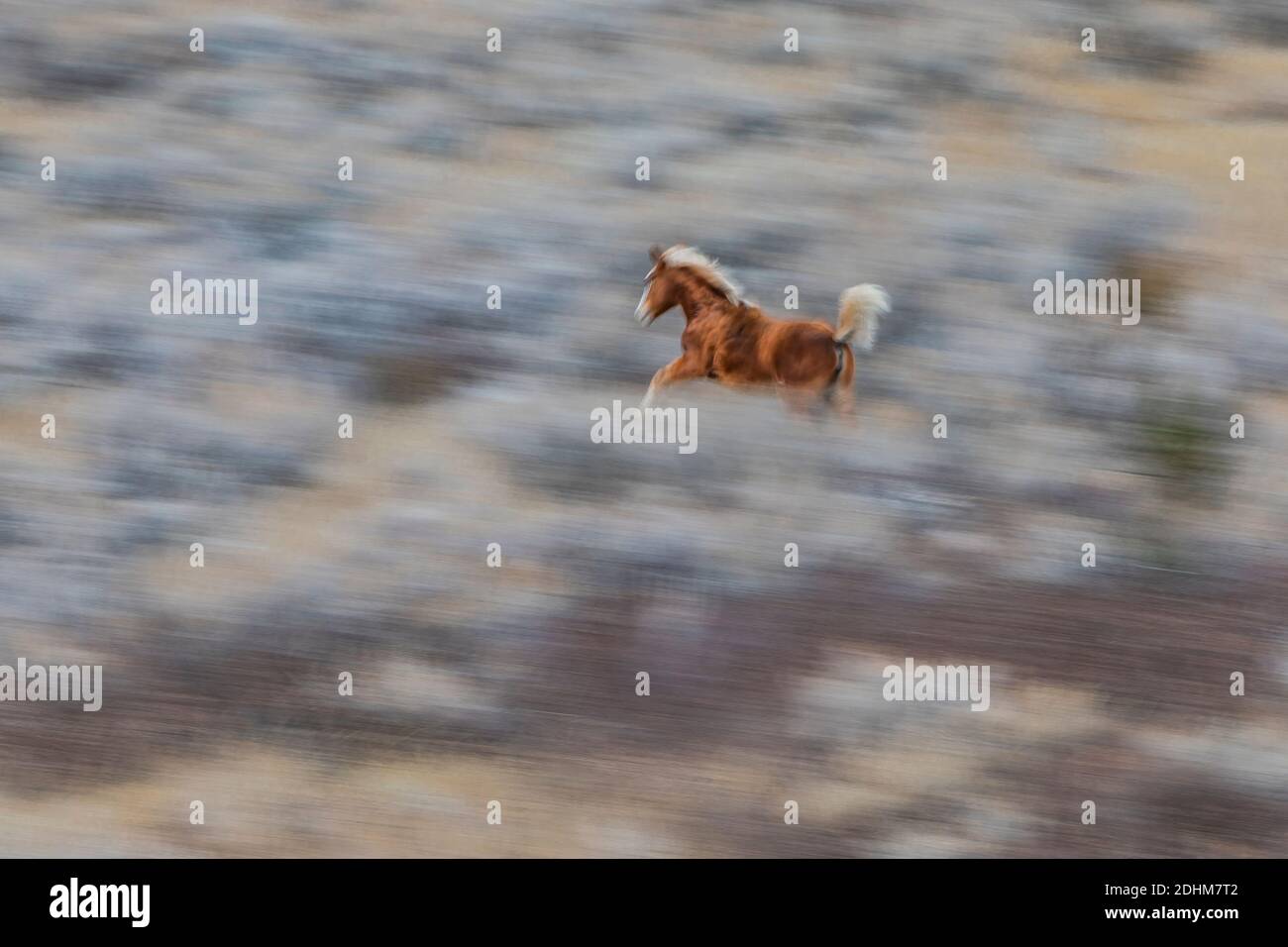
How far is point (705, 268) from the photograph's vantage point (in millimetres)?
5074

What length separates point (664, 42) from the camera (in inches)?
226

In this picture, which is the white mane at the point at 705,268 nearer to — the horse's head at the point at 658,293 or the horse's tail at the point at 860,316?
the horse's head at the point at 658,293

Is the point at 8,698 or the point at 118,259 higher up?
the point at 118,259

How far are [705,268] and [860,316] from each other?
1.94 ft

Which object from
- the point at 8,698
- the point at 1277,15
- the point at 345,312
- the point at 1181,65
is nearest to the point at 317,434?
the point at 345,312

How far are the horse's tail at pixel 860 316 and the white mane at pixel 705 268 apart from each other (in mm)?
383

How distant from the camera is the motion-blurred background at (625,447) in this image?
4.48 m

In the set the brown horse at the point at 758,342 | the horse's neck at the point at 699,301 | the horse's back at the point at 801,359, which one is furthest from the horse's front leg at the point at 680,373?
the horse's back at the point at 801,359

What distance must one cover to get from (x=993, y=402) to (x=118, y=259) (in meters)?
3.26

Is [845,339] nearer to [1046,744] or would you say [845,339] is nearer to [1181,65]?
[1046,744]

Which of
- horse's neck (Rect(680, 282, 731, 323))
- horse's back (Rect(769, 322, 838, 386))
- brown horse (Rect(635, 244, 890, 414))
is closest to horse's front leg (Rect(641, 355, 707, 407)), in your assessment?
brown horse (Rect(635, 244, 890, 414))

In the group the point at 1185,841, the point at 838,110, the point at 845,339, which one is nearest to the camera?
the point at 1185,841

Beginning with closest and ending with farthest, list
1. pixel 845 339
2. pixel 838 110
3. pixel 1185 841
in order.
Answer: pixel 1185 841, pixel 845 339, pixel 838 110

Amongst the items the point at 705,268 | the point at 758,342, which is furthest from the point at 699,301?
the point at 758,342
